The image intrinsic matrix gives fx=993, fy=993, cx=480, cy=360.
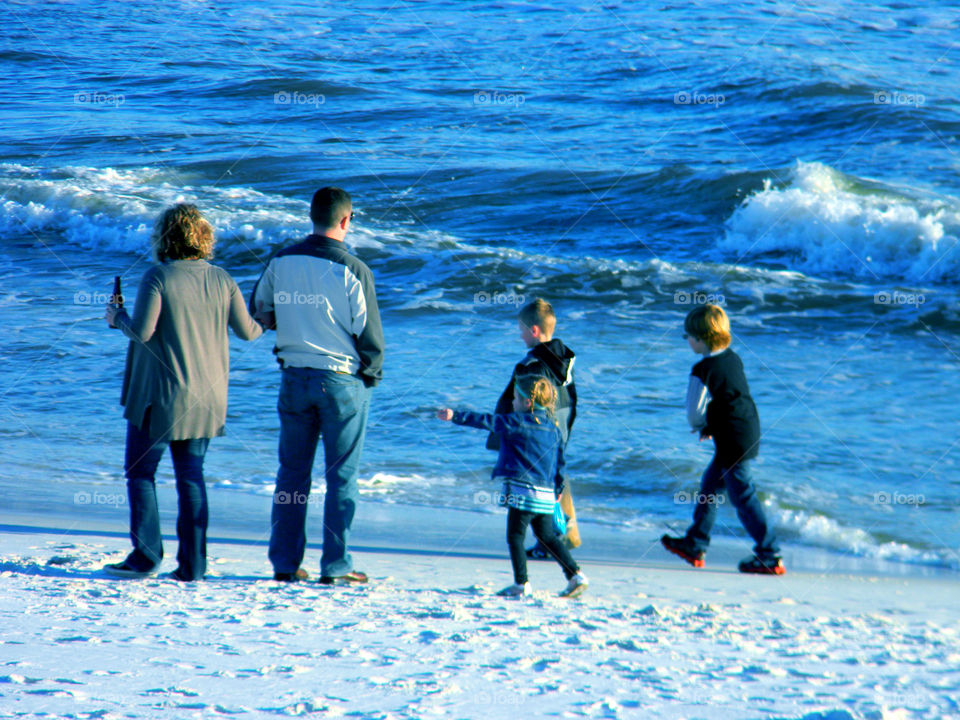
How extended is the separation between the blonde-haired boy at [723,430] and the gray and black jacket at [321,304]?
1.46m

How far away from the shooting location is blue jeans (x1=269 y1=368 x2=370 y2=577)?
383 centimetres

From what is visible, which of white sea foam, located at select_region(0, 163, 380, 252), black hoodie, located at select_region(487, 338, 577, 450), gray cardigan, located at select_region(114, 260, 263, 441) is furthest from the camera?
white sea foam, located at select_region(0, 163, 380, 252)

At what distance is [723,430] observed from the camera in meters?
4.39

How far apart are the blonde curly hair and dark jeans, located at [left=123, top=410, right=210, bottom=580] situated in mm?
675

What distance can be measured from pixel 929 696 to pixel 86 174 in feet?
55.0

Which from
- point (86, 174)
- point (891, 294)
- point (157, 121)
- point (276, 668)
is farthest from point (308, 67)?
point (276, 668)

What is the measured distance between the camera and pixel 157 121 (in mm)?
20000

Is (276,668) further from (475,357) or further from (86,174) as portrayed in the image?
(86,174)

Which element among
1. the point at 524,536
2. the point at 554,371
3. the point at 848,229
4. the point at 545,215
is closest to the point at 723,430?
the point at 554,371

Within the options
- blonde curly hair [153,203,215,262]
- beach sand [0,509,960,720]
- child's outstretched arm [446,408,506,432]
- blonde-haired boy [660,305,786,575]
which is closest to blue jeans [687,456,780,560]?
blonde-haired boy [660,305,786,575]

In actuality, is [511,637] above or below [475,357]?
below

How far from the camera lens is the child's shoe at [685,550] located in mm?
4395

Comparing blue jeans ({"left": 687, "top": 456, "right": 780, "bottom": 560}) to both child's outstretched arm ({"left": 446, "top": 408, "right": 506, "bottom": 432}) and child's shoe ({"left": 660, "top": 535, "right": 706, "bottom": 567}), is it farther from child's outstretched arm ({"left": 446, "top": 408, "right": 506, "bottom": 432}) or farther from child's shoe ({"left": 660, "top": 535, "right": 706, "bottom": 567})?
child's outstretched arm ({"left": 446, "top": 408, "right": 506, "bottom": 432})

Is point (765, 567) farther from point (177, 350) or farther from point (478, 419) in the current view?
point (177, 350)
